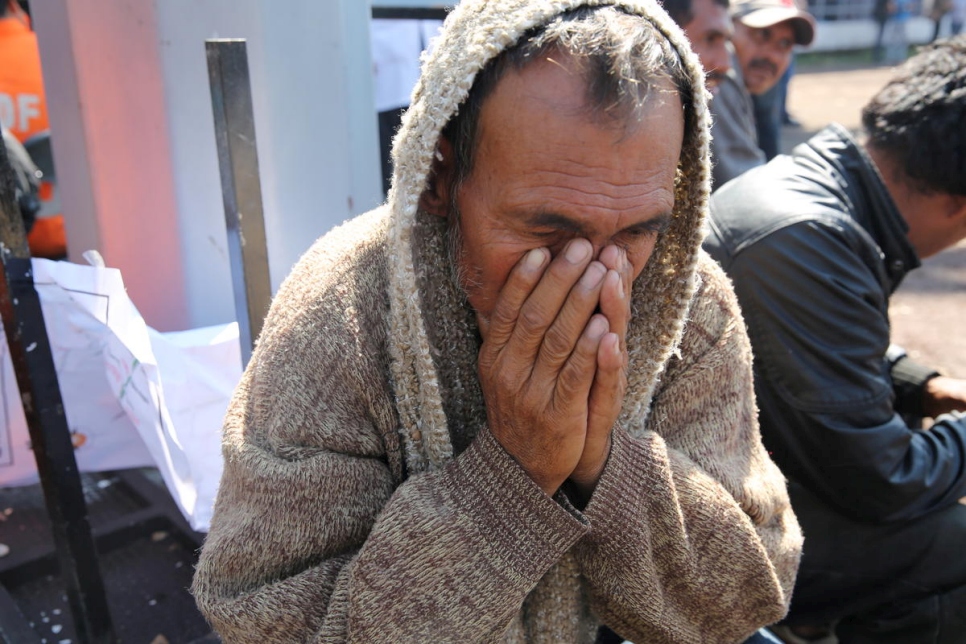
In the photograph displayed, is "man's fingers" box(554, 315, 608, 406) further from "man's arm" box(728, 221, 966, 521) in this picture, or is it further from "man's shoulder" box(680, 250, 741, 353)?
"man's arm" box(728, 221, 966, 521)

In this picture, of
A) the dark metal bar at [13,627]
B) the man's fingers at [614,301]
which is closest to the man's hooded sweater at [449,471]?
the man's fingers at [614,301]

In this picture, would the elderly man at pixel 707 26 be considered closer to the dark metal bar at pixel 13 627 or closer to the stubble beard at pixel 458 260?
the stubble beard at pixel 458 260

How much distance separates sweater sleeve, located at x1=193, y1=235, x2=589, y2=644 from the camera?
1.33 m

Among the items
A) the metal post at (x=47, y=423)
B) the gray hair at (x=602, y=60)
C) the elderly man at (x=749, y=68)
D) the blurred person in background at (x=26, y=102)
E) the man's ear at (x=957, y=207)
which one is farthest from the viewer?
the elderly man at (x=749, y=68)

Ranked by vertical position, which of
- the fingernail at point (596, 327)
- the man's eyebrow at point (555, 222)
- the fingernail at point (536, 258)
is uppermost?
the man's eyebrow at point (555, 222)

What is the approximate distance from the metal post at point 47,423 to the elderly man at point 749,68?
310cm

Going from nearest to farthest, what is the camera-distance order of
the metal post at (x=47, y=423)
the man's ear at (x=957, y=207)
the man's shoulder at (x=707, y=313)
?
the man's shoulder at (x=707, y=313) < the metal post at (x=47, y=423) < the man's ear at (x=957, y=207)

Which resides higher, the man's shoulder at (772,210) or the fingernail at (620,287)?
the fingernail at (620,287)

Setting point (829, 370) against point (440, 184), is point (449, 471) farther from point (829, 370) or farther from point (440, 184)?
point (829, 370)

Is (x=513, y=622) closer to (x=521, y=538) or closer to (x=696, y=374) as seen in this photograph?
(x=521, y=538)

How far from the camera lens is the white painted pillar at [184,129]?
245 centimetres

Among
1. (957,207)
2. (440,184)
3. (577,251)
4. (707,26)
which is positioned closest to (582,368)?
(577,251)

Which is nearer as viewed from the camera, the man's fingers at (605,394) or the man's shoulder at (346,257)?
the man's fingers at (605,394)

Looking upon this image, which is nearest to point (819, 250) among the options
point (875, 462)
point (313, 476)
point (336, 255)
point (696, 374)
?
point (875, 462)
